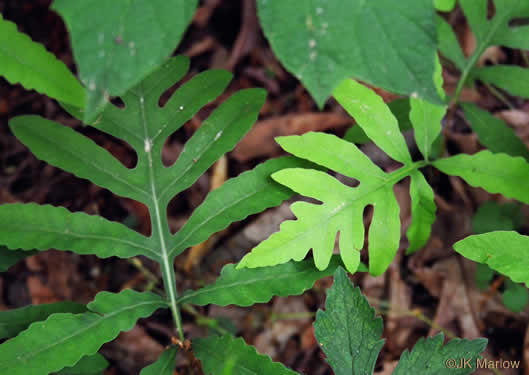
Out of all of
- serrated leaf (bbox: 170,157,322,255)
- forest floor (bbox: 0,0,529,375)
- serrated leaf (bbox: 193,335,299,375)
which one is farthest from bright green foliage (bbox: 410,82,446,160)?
serrated leaf (bbox: 193,335,299,375)

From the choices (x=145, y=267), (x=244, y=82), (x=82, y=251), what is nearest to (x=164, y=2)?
(x=82, y=251)

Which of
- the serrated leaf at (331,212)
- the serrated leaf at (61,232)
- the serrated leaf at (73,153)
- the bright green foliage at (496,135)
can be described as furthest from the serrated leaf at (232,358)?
the bright green foliage at (496,135)

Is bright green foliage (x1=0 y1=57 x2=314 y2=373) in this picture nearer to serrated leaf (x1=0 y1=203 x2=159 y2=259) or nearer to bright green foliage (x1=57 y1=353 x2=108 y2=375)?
serrated leaf (x1=0 y1=203 x2=159 y2=259)

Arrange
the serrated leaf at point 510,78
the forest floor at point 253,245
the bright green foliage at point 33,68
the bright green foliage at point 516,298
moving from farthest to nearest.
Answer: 1. the forest floor at point 253,245
2. the bright green foliage at point 516,298
3. the serrated leaf at point 510,78
4. the bright green foliage at point 33,68

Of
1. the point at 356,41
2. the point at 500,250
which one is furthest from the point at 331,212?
the point at 356,41

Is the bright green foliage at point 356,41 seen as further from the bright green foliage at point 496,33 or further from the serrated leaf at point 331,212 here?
the bright green foliage at point 496,33

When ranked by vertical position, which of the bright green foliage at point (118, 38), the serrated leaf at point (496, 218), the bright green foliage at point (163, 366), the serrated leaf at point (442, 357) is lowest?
the serrated leaf at point (496, 218)

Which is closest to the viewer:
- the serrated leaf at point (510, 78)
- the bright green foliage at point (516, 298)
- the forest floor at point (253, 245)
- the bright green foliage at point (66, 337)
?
the bright green foliage at point (66, 337)
